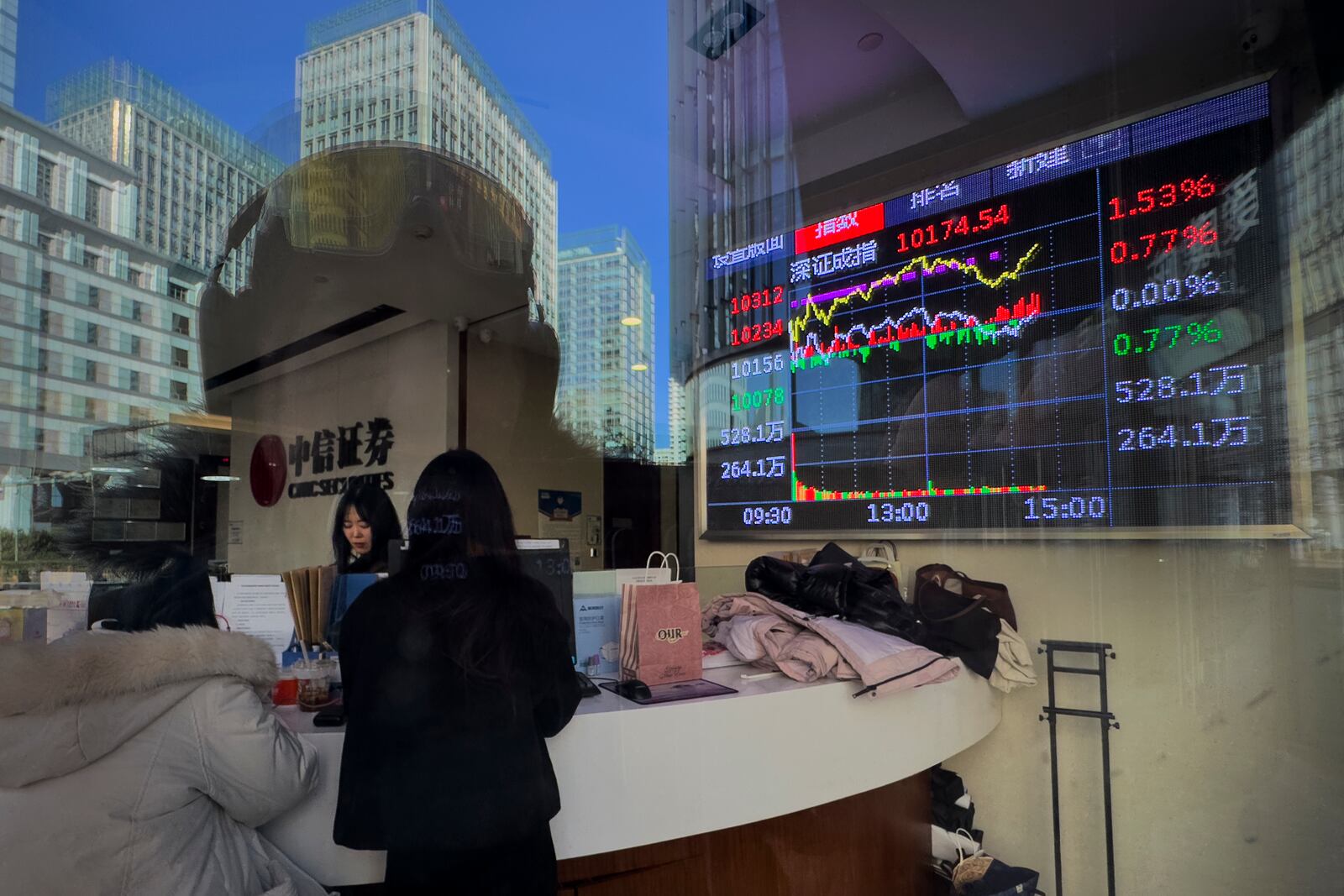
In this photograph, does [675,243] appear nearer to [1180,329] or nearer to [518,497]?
[518,497]

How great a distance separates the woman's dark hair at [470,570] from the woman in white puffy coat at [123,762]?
0.97 ft

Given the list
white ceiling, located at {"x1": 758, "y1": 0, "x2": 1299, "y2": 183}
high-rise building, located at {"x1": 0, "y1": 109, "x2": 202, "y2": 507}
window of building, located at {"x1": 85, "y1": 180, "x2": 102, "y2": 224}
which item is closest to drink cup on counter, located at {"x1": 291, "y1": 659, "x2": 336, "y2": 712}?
high-rise building, located at {"x1": 0, "y1": 109, "x2": 202, "y2": 507}

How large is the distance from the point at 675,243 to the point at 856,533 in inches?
46.3

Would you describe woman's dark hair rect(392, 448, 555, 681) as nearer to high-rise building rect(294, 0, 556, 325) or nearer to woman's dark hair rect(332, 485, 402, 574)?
woman's dark hair rect(332, 485, 402, 574)

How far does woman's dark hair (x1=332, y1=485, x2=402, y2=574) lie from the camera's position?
160cm

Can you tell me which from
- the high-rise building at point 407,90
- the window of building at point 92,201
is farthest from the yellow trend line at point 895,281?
the window of building at point 92,201

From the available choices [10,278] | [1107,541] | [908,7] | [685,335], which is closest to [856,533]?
[1107,541]

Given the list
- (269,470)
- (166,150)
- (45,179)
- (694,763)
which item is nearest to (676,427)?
(694,763)

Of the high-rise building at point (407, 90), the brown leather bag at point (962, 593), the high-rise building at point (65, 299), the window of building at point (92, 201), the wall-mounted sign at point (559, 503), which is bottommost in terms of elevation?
the brown leather bag at point (962, 593)

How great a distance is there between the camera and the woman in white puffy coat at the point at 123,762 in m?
0.92

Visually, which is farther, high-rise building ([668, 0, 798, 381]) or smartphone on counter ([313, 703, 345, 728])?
high-rise building ([668, 0, 798, 381])

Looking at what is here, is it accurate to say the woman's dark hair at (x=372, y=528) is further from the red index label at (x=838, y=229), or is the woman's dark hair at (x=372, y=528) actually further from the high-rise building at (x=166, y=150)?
the red index label at (x=838, y=229)

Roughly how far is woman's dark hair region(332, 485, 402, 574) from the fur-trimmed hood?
52 centimetres

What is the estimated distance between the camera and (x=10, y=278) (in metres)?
1.41
